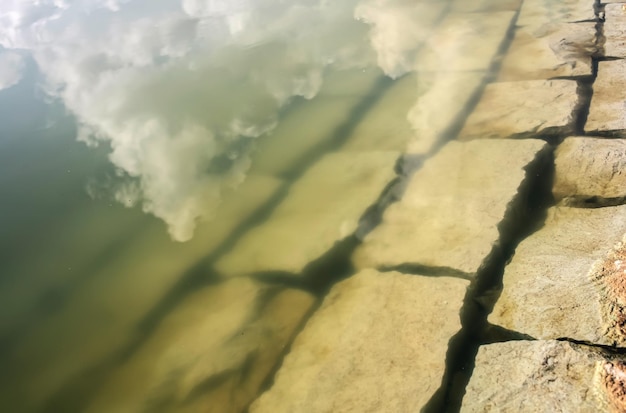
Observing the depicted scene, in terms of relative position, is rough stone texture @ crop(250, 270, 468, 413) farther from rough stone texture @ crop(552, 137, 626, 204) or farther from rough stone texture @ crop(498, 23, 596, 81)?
rough stone texture @ crop(498, 23, 596, 81)

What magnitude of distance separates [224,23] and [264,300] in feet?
11.9

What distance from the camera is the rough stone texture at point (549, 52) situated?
318 cm

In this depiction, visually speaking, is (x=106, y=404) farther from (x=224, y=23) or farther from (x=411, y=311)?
(x=224, y=23)

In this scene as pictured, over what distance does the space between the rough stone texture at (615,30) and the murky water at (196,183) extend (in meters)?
0.69

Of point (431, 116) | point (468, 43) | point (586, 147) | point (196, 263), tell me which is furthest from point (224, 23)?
point (586, 147)

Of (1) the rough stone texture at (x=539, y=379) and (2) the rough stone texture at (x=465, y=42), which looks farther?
(2) the rough stone texture at (x=465, y=42)

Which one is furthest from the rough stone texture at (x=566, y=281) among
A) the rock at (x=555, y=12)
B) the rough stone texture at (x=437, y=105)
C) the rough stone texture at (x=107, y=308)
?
the rock at (x=555, y=12)

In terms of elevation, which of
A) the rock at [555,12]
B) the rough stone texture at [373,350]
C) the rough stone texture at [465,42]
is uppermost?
the rough stone texture at [373,350]

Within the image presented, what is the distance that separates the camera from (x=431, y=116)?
297 cm

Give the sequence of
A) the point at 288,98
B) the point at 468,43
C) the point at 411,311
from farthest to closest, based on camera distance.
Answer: the point at 468,43 → the point at 288,98 → the point at 411,311

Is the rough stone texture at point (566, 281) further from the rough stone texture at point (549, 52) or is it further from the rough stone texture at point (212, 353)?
the rough stone texture at point (549, 52)

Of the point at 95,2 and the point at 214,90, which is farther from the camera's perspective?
the point at 95,2

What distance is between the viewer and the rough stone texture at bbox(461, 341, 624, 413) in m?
1.33

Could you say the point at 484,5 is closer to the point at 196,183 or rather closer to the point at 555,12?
the point at 555,12
